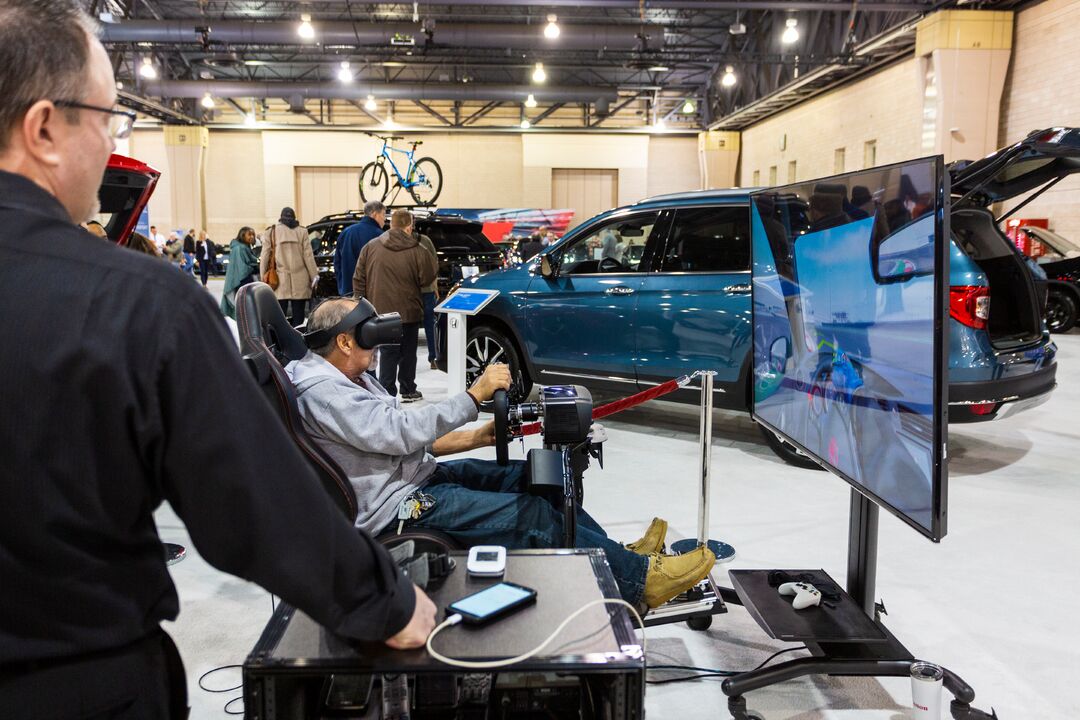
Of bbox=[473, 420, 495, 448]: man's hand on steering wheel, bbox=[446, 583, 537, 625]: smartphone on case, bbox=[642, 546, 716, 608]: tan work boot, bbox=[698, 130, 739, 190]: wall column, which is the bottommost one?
bbox=[642, 546, 716, 608]: tan work boot

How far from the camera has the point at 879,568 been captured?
11.7ft

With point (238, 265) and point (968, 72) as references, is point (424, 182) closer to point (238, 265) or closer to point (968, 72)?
point (238, 265)

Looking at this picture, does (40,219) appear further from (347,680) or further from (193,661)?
(193,661)

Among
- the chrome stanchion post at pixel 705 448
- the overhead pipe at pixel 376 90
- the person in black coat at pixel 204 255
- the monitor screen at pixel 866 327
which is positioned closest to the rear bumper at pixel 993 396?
the chrome stanchion post at pixel 705 448

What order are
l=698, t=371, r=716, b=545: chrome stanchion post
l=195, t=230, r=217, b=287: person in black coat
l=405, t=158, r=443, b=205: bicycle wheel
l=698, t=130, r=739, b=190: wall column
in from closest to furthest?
l=698, t=371, r=716, b=545: chrome stanchion post → l=405, t=158, r=443, b=205: bicycle wheel → l=195, t=230, r=217, b=287: person in black coat → l=698, t=130, r=739, b=190: wall column

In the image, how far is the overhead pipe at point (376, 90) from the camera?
65.1ft

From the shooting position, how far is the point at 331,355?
2734mm

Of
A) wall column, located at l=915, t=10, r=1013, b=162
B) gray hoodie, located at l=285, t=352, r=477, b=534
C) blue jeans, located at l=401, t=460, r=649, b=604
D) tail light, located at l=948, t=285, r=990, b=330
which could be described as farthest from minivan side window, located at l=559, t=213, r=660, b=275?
wall column, located at l=915, t=10, r=1013, b=162

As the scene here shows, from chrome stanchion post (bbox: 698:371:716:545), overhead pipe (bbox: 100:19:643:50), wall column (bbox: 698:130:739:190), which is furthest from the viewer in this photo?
wall column (bbox: 698:130:739:190)

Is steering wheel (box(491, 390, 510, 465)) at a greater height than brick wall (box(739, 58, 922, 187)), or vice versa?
brick wall (box(739, 58, 922, 187))

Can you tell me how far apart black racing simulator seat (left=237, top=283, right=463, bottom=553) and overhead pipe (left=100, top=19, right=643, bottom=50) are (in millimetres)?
14110

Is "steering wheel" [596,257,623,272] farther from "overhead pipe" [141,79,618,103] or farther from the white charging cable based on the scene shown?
"overhead pipe" [141,79,618,103]

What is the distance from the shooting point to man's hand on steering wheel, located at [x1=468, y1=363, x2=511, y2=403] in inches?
99.7

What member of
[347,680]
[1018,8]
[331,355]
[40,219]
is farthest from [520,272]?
[1018,8]
